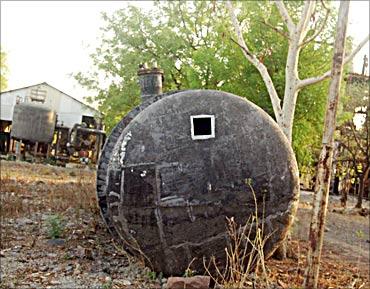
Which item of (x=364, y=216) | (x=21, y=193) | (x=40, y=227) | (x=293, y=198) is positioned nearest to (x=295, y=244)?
(x=293, y=198)

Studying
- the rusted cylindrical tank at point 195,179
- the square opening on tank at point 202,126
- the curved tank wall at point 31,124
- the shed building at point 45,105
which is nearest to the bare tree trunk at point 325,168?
the rusted cylindrical tank at point 195,179

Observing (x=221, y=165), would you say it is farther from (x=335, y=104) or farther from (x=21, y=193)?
(x=21, y=193)

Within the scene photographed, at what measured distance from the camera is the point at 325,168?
492 cm

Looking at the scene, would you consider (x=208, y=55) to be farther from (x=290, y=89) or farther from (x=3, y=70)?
(x=3, y=70)

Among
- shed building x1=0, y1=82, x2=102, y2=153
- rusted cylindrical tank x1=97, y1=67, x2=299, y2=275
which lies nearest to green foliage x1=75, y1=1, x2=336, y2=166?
rusted cylindrical tank x1=97, y1=67, x2=299, y2=275

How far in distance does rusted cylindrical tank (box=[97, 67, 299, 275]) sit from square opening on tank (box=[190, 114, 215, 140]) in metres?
0.01

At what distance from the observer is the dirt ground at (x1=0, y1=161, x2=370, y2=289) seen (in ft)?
19.1

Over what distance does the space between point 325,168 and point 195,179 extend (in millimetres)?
1270

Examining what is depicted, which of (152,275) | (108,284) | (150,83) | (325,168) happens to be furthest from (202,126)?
(150,83)

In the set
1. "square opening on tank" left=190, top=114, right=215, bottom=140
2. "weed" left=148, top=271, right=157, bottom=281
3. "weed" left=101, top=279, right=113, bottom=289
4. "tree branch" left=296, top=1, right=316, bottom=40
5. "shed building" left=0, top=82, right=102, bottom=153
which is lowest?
"weed" left=101, top=279, right=113, bottom=289

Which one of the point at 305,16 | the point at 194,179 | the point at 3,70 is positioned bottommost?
the point at 194,179

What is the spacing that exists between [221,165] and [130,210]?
1.06m

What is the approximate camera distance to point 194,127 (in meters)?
5.68

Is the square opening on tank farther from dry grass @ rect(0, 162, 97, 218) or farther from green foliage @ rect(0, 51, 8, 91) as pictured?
green foliage @ rect(0, 51, 8, 91)
